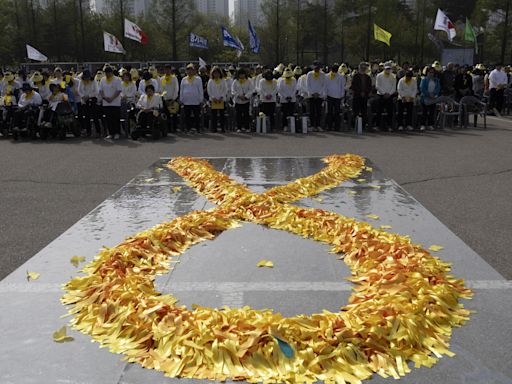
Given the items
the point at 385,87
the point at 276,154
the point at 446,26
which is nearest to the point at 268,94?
the point at 385,87

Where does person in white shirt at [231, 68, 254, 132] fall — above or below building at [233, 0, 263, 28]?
below

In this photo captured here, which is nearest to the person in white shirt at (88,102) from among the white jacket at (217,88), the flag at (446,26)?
the white jacket at (217,88)

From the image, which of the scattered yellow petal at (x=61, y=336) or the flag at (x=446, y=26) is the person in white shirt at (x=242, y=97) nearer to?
the flag at (x=446, y=26)

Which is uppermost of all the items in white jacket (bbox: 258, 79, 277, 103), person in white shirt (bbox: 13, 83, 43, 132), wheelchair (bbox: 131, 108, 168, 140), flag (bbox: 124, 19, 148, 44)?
flag (bbox: 124, 19, 148, 44)

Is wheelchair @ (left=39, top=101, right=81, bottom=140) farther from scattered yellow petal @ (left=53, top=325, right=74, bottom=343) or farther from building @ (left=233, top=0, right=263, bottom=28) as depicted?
building @ (left=233, top=0, right=263, bottom=28)

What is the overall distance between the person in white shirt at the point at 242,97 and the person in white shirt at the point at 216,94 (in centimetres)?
29

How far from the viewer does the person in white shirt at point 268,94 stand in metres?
14.6

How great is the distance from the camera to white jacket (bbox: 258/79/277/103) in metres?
14.6

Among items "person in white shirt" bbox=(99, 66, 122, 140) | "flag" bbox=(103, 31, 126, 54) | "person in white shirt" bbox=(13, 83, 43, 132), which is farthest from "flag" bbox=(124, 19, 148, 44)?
"person in white shirt" bbox=(99, 66, 122, 140)

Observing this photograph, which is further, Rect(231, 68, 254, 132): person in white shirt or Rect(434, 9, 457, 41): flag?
Rect(434, 9, 457, 41): flag

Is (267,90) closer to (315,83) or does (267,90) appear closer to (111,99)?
(315,83)

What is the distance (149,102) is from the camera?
14.0 m

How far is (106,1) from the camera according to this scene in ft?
172

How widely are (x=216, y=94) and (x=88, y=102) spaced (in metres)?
3.42
